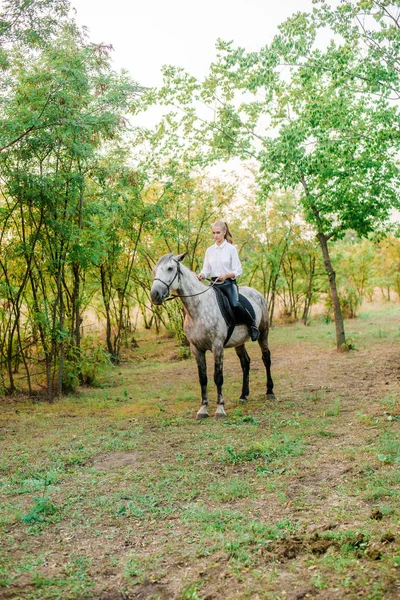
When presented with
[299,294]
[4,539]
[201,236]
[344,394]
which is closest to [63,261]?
[344,394]

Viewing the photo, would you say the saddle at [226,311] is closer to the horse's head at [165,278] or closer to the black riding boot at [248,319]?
the black riding boot at [248,319]

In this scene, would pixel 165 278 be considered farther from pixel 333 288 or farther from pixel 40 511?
pixel 333 288

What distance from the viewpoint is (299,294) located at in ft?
77.3

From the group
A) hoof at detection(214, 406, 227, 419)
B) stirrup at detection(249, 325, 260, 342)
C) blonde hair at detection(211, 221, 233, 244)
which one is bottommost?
hoof at detection(214, 406, 227, 419)

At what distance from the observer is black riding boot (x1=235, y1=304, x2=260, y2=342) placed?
7887mm

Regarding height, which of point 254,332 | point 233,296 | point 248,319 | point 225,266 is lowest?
point 254,332

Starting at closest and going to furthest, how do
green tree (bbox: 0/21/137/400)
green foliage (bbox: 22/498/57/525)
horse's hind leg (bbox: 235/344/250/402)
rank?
green foliage (bbox: 22/498/57/525) → green tree (bbox: 0/21/137/400) → horse's hind leg (bbox: 235/344/250/402)

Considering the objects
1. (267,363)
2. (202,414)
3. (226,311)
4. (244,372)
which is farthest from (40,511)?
(267,363)

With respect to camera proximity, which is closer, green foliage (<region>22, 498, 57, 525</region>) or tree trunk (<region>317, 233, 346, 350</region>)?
green foliage (<region>22, 498, 57, 525</region>)

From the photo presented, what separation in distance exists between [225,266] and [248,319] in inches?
36.3

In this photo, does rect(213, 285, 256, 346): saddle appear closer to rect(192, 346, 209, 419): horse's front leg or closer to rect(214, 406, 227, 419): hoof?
rect(192, 346, 209, 419): horse's front leg

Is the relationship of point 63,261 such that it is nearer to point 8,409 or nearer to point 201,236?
point 8,409

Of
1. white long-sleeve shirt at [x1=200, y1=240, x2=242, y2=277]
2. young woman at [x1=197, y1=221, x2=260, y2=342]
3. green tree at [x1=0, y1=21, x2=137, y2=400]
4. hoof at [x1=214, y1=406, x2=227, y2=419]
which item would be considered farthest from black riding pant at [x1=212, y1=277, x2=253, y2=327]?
green tree at [x1=0, y1=21, x2=137, y2=400]

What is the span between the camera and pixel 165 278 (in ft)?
23.2
